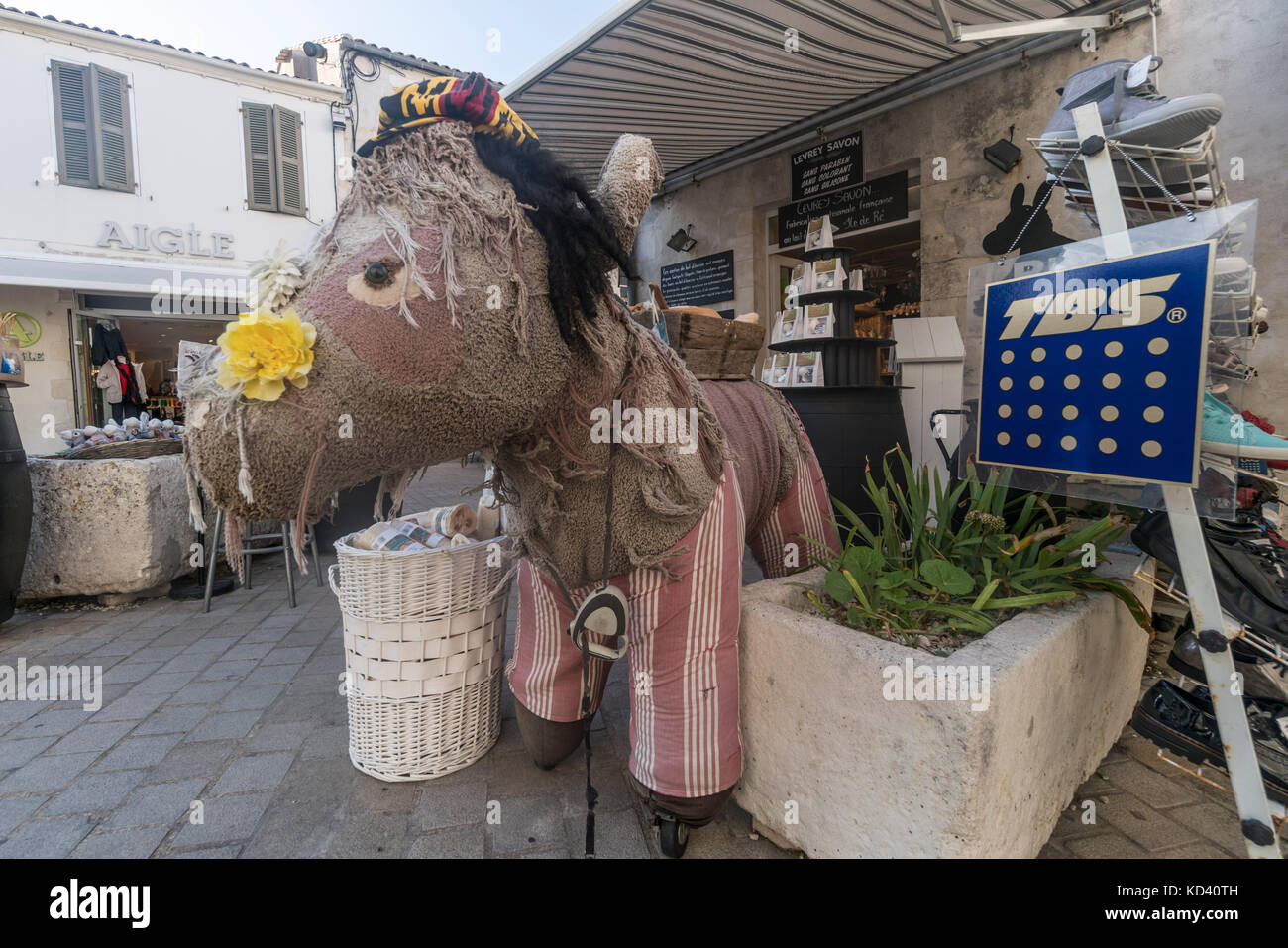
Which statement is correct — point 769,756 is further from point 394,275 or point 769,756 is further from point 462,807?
point 394,275

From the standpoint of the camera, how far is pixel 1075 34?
3.39 meters

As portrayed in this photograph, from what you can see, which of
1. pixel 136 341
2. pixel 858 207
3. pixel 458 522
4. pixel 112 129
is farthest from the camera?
pixel 136 341

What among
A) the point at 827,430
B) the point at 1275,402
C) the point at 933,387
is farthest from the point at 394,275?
the point at 1275,402

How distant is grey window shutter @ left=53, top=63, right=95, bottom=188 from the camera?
288 inches

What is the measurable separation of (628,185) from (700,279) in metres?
5.07

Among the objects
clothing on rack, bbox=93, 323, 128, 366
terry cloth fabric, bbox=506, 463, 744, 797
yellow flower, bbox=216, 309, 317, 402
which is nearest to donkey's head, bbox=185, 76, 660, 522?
yellow flower, bbox=216, 309, 317, 402

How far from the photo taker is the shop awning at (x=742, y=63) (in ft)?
10.0

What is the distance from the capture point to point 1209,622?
Answer: 116 centimetres

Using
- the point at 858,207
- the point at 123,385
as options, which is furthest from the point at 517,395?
the point at 123,385

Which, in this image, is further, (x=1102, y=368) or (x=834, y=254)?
(x=834, y=254)

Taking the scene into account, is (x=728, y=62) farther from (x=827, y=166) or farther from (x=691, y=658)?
(x=691, y=658)

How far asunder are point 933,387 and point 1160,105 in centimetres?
266

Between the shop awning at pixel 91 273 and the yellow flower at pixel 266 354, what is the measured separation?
286 inches
